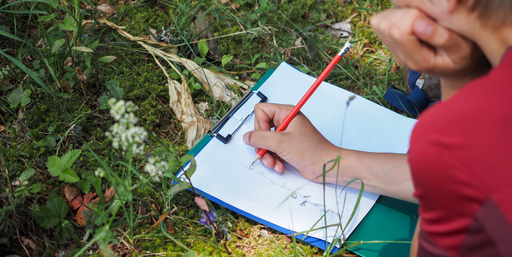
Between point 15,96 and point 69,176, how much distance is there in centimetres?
57

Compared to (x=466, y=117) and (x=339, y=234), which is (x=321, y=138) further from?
(x=466, y=117)

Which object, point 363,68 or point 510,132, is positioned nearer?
point 510,132

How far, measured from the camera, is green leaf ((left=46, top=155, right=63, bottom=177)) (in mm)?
1419

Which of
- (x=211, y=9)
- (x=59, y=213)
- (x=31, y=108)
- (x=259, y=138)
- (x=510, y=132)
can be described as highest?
(x=510, y=132)

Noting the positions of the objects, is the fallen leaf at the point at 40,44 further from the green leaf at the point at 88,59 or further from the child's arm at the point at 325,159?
the child's arm at the point at 325,159

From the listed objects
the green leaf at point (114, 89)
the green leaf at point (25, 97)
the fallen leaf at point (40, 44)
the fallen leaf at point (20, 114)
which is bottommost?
the fallen leaf at point (20, 114)

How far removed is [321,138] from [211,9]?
1318 mm

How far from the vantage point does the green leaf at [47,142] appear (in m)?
1.54

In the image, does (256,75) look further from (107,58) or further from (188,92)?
(107,58)

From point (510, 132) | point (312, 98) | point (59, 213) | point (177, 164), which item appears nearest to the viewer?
point (510, 132)

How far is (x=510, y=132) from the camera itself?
74 cm

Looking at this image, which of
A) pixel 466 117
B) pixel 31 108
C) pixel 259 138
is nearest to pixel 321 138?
pixel 259 138

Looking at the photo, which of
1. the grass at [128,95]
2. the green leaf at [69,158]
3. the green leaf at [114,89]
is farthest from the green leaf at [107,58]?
the green leaf at [69,158]

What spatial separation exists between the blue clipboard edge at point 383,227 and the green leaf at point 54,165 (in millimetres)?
607
